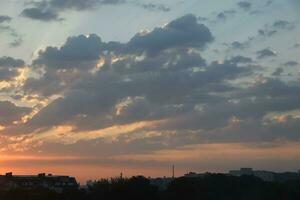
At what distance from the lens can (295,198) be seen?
126m

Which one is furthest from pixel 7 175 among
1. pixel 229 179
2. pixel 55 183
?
pixel 229 179

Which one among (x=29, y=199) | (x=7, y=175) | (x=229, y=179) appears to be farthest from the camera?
(x=7, y=175)

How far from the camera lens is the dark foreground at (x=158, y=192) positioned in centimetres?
10156

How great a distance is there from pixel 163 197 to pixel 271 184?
36638mm

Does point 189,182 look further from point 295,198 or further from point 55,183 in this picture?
point 55,183

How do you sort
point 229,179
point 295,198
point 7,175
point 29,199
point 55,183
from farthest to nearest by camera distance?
point 7,175, point 55,183, point 229,179, point 295,198, point 29,199

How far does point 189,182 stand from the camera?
360ft

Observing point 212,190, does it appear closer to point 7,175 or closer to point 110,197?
point 110,197

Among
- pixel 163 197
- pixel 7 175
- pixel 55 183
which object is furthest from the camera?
pixel 7 175

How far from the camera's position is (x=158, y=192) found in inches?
4210

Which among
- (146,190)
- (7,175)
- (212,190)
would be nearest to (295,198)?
(212,190)

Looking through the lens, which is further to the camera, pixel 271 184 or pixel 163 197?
pixel 271 184

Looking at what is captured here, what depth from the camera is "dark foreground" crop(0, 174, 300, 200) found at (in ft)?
333

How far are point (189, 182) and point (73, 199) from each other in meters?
21.9
